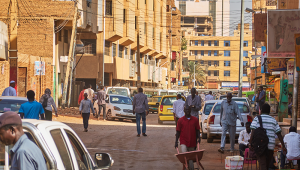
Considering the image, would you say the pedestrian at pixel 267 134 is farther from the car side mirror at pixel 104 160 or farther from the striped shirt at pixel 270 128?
the car side mirror at pixel 104 160

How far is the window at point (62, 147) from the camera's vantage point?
171 inches

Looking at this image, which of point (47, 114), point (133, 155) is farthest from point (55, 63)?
point (133, 155)

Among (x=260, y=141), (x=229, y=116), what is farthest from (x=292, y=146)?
(x=229, y=116)

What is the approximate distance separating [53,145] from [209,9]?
17781 cm

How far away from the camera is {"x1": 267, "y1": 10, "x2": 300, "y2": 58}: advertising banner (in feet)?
45.1

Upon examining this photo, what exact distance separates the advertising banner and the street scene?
0.03m

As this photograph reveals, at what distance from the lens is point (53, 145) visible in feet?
13.4

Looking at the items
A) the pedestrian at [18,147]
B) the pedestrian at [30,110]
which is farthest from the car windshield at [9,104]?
the pedestrian at [18,147]

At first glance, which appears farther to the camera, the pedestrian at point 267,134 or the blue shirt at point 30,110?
the blue shirt at point 30,110

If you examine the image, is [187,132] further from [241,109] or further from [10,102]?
[241,109]

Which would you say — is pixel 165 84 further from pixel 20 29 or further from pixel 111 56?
pixel 20 29

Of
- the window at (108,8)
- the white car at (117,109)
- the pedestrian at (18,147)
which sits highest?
the window at (108,8)

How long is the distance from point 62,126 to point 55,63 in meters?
32.5

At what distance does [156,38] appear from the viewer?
68.4 meters
